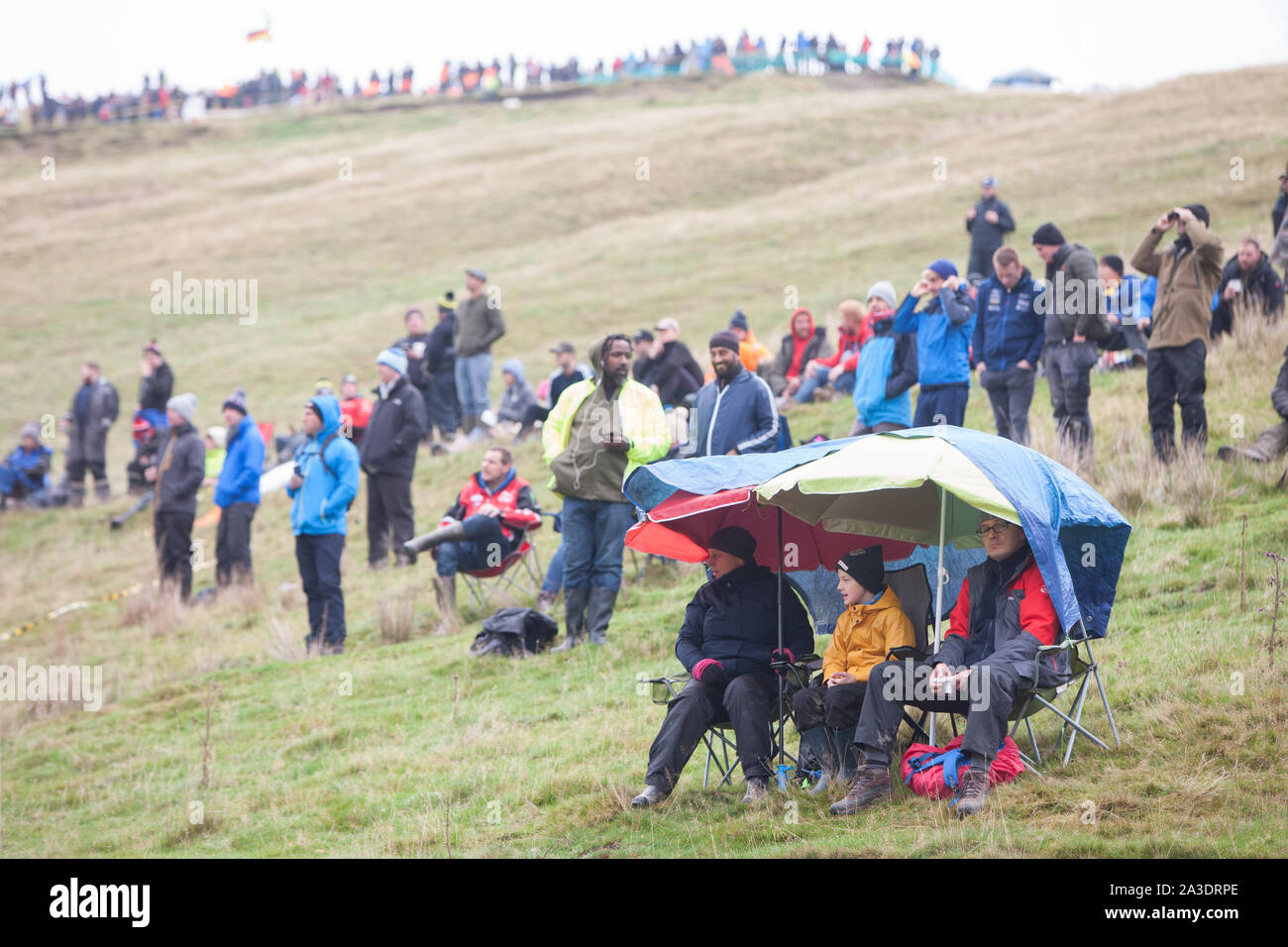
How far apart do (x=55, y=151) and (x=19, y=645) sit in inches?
2453

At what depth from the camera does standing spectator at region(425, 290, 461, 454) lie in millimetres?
19141

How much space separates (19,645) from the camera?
14.9 metres

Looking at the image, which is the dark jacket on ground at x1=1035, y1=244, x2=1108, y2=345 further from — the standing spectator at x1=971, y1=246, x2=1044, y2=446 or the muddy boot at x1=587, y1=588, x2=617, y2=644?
the muddy boot at x1=587, y1=588, x2=617, y2=644

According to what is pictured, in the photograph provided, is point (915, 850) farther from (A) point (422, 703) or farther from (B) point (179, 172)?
(B) point (179, 172)

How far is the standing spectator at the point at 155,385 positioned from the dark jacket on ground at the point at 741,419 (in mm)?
12660

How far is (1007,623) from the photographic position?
6.59m

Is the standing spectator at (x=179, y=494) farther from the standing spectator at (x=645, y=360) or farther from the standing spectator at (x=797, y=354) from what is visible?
the standing spectator at (x=797, y=354)

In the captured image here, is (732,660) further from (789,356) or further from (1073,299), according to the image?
(789,356)

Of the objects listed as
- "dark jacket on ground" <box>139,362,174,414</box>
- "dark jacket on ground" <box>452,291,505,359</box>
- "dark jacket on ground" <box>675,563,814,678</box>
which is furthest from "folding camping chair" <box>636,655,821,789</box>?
"dark jacket on ground" <box>139,362,174,414</box>

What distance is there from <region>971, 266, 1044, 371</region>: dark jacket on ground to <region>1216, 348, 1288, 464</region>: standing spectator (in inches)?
73.8

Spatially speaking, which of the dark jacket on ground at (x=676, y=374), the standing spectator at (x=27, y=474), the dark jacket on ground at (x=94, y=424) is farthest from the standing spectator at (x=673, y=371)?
the standing spectator at (x=27, y=474)

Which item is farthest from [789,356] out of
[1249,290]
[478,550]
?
[478,550]

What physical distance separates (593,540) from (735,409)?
1.56 m

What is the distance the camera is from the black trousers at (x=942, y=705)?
20.2ft
